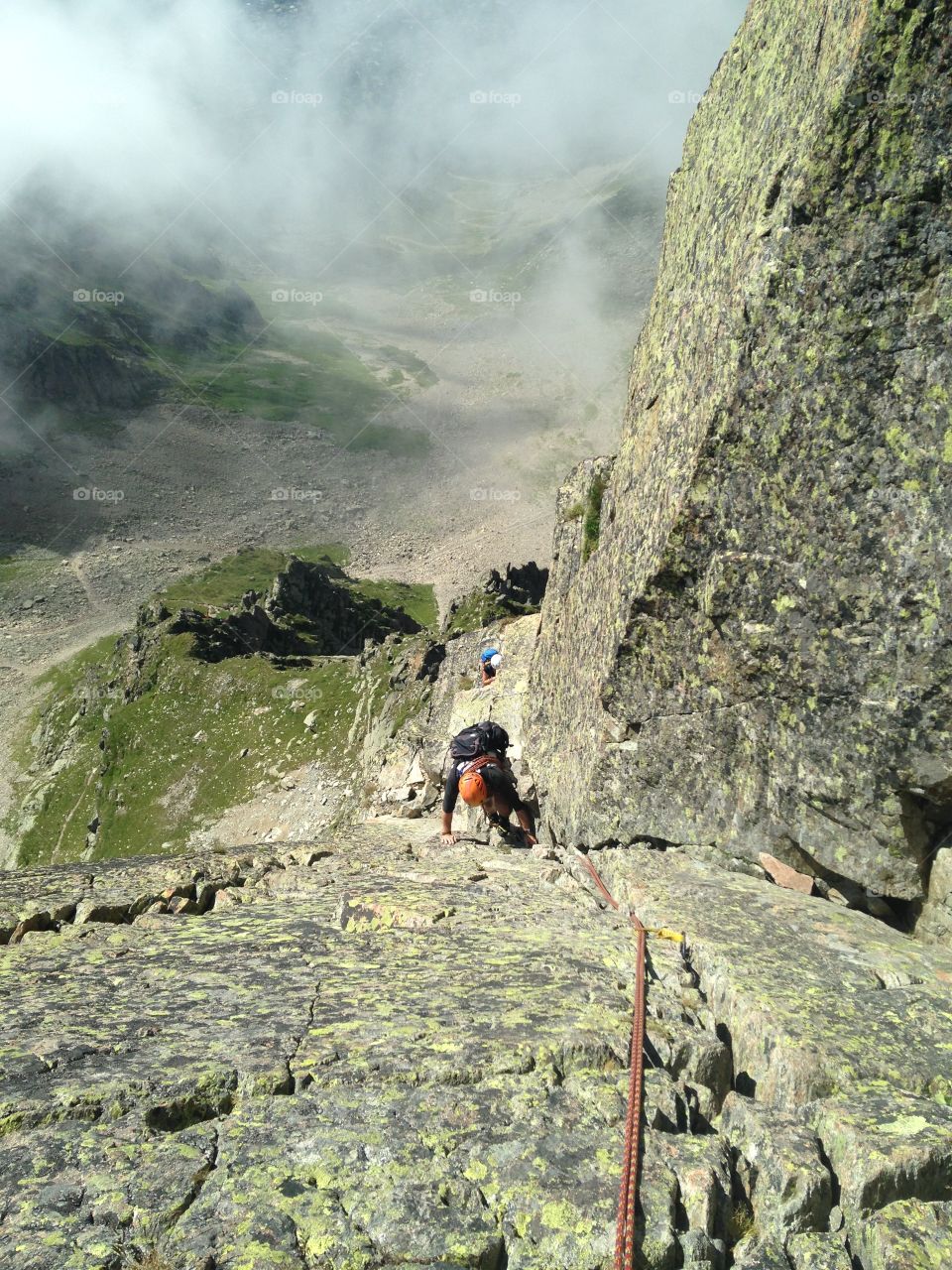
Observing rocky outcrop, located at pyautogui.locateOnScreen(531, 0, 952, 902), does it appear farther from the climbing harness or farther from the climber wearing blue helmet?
the climber wearing blue helmet

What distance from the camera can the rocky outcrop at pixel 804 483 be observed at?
10.8m

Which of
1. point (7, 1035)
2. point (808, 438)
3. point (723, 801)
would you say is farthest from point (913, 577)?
point (7, 1035)

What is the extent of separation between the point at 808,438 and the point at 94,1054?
469 inches

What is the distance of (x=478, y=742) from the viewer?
20078mm

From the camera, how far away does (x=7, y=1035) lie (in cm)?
797

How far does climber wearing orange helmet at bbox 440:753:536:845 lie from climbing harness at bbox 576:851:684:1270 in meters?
8.80
